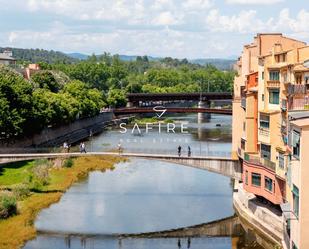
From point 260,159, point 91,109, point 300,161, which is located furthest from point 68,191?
point 91,109

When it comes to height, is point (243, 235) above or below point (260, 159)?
below

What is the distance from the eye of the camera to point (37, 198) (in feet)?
159

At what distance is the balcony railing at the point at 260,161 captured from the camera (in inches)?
1565

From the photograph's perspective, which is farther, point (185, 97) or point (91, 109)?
point (185, 97)

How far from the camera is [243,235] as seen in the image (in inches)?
1606

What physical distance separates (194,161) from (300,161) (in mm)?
20152

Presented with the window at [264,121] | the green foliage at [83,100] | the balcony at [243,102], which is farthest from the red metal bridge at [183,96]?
the window at [264,121]

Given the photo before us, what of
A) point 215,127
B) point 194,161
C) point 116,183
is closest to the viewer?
point 194,161

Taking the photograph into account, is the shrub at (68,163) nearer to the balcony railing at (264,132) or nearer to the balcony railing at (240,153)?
the balcony railing at (240,153)

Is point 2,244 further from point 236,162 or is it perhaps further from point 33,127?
point 33,127

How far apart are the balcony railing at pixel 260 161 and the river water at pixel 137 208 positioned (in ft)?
14.7

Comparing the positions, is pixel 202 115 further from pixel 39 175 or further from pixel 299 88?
pixel 299 88

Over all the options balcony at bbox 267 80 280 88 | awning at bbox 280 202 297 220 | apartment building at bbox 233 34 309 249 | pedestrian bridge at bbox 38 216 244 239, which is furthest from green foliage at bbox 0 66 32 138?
awning at bbox 280 202 297 220

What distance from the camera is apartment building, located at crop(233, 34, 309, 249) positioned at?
37.5 m
